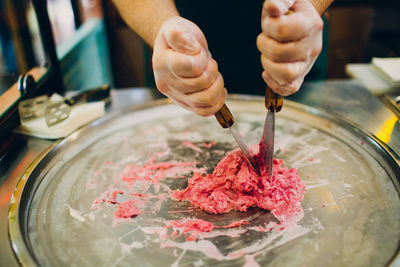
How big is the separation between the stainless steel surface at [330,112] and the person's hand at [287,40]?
534mm

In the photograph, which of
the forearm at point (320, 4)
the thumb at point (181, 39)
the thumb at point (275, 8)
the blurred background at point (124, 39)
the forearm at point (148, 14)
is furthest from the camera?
the blurred background at point (124, 39)

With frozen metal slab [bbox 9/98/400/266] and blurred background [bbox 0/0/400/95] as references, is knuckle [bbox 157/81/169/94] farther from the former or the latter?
blurred background [bbox 0/0/400/95]

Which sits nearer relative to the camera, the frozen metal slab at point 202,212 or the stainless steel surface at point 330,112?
the frozen metal slab at point 202,212

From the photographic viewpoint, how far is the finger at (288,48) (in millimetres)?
875

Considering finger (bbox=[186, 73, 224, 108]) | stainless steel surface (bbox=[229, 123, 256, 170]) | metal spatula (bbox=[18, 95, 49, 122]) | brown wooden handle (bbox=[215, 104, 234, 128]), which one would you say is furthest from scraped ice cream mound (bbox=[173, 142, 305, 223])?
metal spatula (bbox=[18, 95, 49, 122])

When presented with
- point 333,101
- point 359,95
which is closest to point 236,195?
point 333,101

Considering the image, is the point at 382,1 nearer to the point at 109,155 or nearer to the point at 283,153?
the point at 283,153

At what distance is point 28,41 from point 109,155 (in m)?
1.67

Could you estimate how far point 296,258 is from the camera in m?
0.92

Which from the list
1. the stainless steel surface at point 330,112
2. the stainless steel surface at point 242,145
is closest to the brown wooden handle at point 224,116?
the stainless steel surface at point 242,145

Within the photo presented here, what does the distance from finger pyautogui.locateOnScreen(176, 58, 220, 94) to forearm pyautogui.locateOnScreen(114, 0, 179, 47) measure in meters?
0.51

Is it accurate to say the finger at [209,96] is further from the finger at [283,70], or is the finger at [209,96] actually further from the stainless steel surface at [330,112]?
the stainless steel surface at [330,112]

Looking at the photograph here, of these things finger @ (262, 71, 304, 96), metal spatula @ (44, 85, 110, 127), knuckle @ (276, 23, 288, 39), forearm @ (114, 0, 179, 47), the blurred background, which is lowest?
the blurred background

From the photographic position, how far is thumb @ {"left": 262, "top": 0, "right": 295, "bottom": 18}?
0.81 meters
